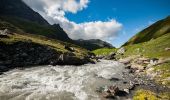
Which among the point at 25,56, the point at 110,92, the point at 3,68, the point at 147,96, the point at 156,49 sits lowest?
the point at 147,96

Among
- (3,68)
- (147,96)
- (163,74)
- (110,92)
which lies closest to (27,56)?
(3,68)

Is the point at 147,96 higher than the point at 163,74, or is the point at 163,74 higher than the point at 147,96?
the point at 163,74

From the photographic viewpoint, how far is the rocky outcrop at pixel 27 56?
2360 inches

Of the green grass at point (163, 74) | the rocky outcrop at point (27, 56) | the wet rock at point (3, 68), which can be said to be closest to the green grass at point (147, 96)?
the green grass at point (163, 74)

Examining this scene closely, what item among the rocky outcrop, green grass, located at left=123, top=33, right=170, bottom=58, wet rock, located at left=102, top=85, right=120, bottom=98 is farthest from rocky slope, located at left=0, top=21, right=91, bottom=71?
green grass, located at left=123, top=33, right=170, bottom=58

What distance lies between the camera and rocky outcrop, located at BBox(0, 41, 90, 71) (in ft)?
197

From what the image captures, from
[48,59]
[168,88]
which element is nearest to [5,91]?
[168,88]

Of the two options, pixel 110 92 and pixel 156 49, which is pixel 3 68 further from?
pixel 156 49

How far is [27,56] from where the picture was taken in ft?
216

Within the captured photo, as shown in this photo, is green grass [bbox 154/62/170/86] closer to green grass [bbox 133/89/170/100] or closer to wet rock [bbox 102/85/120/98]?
green grass [bbox 133/89/170/100]

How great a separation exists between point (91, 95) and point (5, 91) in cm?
1395

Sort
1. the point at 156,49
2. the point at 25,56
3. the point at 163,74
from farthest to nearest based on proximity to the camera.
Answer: the point at 156,49
the point at 25,56
the point at 163,74

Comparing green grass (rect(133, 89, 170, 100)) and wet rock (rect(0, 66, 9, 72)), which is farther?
wet rock (rect(0, 66, 9, 72))

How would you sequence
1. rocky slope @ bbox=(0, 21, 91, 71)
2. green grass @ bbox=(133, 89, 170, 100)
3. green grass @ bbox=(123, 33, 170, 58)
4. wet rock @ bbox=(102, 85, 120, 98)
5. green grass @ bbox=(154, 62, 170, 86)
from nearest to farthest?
green grass @ bbox=(133, 89, 170, 100) < wet rock @ bbox=(102, 85, 120, 98) < green grass @ bbox=(154, 62, 170, 86) < rocky slope @ bbox=(0, 21, 91, 71) < green grass @ bbox=(123, 33, 170, 58)
